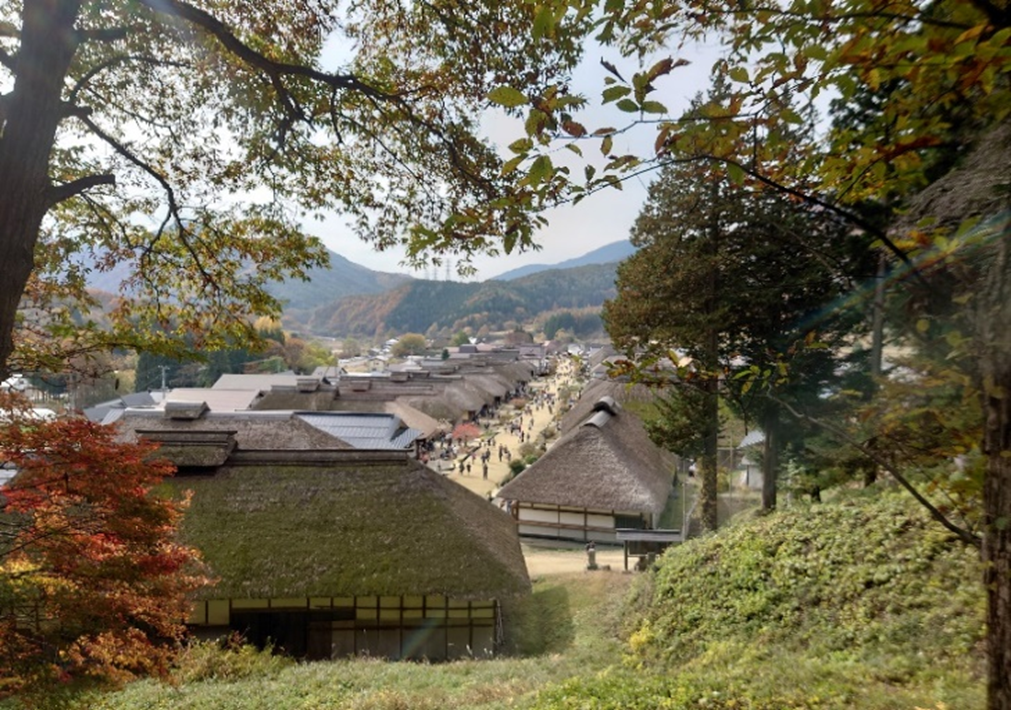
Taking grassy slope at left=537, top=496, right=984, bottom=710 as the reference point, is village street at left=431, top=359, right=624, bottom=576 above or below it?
below

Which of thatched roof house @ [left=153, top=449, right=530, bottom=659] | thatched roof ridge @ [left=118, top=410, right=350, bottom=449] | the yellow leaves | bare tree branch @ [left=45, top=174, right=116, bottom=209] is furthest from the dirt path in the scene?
the yellow leaves

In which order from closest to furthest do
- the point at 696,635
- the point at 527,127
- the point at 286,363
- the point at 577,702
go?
the point at 527,127 → the point at 577,702 → the point at 696,635 → the point at 286,363

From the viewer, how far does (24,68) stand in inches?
133

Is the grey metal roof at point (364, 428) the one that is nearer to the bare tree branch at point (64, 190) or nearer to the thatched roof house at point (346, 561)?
the thatched roof house at point (346, 561)

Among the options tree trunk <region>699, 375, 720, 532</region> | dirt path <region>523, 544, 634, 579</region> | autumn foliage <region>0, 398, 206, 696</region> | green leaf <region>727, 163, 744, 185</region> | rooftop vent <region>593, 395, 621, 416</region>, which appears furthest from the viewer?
rooftop vent <region>593, 395, 621, 416</region>

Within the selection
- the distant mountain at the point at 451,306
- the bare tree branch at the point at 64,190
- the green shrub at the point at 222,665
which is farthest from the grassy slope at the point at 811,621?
the distant mountain at the point at 451,306

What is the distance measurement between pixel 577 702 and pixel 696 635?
3.85 metres

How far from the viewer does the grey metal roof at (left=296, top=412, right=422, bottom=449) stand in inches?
928

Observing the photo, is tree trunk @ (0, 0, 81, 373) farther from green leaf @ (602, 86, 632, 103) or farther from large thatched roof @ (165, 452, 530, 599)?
large thatched roof @ (165, 452, 530, 599)

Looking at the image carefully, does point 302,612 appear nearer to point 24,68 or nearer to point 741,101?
point 24,68

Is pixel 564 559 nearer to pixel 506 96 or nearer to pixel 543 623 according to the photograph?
pixel 543 623

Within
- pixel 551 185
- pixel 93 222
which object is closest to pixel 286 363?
pixel 93 222

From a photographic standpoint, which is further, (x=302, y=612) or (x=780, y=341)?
(x=780, y=341)

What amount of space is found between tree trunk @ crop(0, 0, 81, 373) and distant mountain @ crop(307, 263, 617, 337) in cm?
15430
